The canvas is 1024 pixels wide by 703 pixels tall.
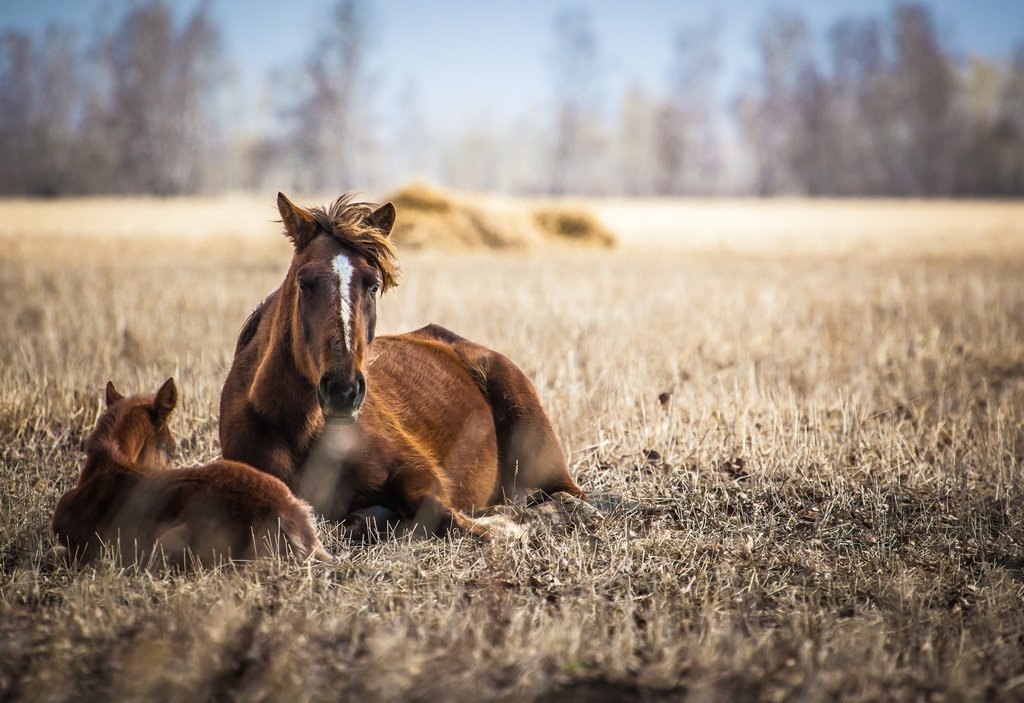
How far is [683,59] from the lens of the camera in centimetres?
6681

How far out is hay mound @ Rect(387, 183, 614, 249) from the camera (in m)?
20.6

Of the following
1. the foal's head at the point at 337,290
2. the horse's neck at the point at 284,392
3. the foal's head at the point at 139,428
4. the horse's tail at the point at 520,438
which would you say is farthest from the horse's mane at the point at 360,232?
the horse's tail at the point at 520,438

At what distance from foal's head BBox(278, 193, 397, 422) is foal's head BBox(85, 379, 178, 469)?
2.49ft

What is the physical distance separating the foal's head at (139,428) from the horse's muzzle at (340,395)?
0.94 metres

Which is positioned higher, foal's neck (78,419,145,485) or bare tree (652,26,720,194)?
bare tree (652,26,720,194)

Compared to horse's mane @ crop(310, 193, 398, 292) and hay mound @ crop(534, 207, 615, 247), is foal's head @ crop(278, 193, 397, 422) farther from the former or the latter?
hay mound @ crop(534, 207, 615, 247)

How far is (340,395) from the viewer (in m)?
3.65

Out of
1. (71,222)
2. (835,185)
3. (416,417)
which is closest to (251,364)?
(416,417)

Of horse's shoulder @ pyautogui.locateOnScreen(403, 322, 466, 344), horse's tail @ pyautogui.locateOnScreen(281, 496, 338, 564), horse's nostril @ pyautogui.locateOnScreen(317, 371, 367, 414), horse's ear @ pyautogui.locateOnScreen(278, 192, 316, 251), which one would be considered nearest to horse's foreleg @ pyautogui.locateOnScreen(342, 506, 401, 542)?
horse's tail @ pyautogui.locateOnScreen(281, 496, 338, 564)

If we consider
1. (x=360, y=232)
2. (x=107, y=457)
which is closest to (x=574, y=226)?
(x=360, y=232)

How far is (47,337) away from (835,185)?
205 feet

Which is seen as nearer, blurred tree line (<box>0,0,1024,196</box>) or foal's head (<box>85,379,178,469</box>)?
foal's head (<box>85,379,178,469</box>)

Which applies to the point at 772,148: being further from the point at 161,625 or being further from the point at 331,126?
the point at 161,625

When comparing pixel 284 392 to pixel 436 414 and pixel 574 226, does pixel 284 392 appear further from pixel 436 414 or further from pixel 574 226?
pixel 574 226
